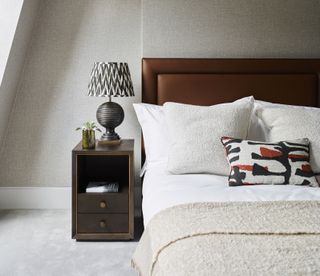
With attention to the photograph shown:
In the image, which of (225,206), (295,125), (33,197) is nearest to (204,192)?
(225,206)

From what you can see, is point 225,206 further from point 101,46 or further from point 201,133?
point 101,46

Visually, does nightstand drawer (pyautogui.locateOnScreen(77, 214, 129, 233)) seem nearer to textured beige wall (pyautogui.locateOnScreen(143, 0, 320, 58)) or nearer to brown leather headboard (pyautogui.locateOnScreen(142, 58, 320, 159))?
brown leather headboard (pyautogui.locateOnScreen(142, 58, 320, 159))

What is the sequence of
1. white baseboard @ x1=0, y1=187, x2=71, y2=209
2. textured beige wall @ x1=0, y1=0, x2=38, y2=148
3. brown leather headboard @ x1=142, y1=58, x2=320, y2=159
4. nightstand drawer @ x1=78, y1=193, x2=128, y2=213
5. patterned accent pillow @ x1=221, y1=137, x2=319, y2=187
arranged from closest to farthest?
patterned accent pillow @ x1=221, y1=137, x2=319, y2=187, nightstand drawer @ x1=78, y1=193, x2=128, y2=213, textured beige wall @ x1=0, y1=0, x2=38, y2=148, brown leather headboard @ x1=142, y1=58, x2=320, y2=159, white baseboard @ x1=0, y1=187, x2=71, y2=209

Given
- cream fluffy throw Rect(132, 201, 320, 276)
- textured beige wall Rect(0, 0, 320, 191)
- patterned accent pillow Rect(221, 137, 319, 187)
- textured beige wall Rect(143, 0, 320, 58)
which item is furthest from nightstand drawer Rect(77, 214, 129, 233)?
textured beige wall Rect(143, 0, 320, 58)

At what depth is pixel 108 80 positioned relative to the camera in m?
3.20

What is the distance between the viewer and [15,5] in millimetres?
3232

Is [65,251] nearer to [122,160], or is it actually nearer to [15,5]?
[122,160]

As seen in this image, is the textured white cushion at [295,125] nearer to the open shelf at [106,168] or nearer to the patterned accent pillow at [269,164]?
the patterned accent pillow at [269,164]

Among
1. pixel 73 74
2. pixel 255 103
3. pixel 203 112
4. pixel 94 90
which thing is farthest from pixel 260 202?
pixel 73 74

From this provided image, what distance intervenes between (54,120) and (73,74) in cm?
39

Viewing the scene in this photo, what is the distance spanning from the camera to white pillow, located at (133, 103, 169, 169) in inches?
122

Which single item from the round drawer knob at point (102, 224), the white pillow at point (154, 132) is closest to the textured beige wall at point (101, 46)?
the white pillow at point (154, 132)

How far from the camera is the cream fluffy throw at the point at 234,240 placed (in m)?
1.44

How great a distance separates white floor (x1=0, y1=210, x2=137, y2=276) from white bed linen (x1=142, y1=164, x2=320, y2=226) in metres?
0.49
